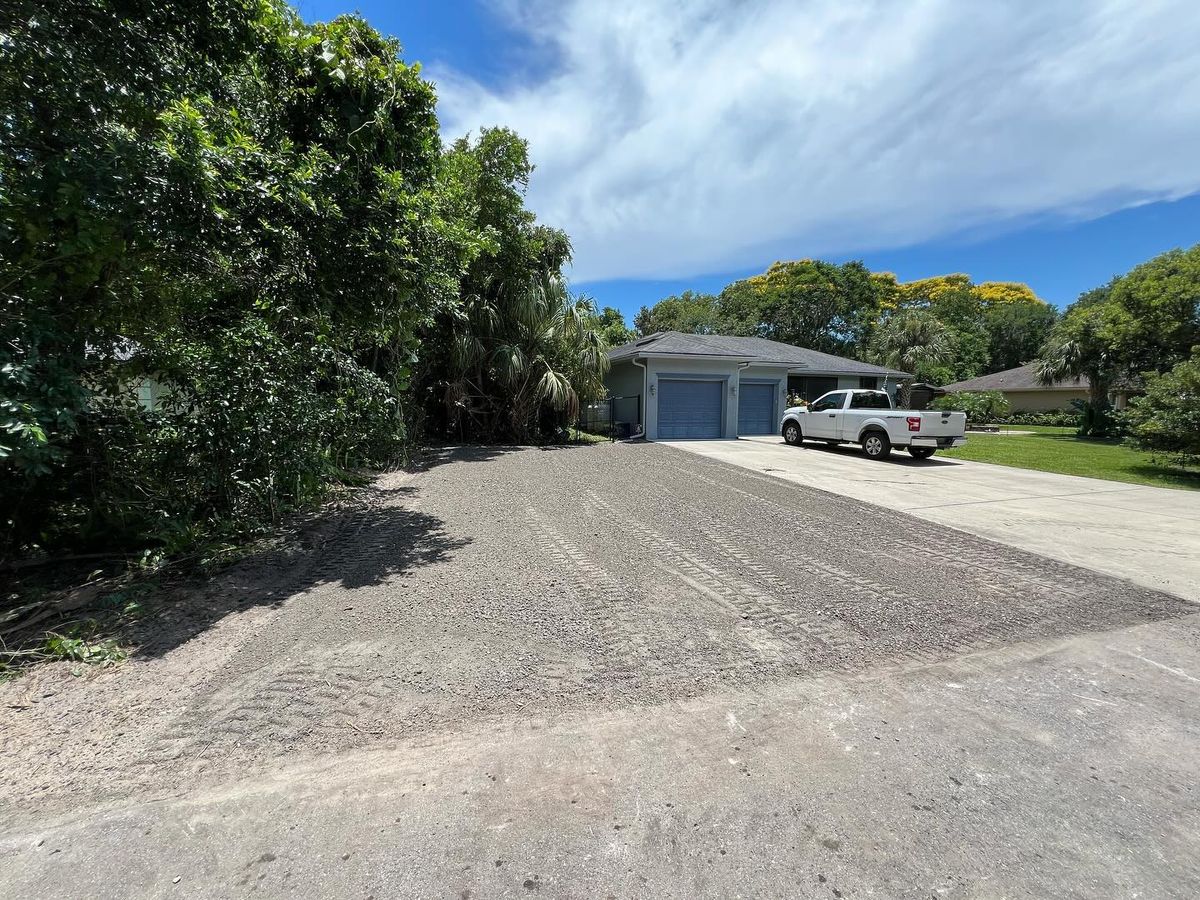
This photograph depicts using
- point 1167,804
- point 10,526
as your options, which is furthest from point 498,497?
point 1167,804

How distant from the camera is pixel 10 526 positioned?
14.4ft

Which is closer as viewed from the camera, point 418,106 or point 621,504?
point 418,106

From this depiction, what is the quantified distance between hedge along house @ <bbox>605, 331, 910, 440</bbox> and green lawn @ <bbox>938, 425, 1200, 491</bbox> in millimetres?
6603

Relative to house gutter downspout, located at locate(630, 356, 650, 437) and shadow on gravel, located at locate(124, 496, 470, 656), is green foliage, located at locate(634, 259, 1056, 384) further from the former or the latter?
shadow on gravel, located at locate(124, 496, 470, 656)

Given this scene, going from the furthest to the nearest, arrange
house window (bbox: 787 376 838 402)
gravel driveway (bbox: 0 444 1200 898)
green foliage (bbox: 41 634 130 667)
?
house window (bbox: 787 376 838 402) → green foliage (bbox: 41 634 130 667) → gravel driveway (bbox: 0 444 1200 898)

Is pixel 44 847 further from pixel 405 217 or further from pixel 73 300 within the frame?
pixel 405 217

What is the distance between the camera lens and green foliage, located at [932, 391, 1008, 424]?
2748cm

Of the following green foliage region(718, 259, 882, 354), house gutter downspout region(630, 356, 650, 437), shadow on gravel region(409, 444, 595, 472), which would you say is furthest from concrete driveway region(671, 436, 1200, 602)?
green foliage region(718, 259, 882, 354)

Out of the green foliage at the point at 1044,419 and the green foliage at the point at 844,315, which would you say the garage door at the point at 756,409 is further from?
the green foliage at the point at 1044,419

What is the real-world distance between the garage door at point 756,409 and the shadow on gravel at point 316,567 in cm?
1582

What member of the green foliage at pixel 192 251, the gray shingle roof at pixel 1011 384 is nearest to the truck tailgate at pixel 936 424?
the green foliage at pixel 192 251

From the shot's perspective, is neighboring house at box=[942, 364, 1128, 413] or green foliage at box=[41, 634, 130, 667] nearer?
green foliage at box=[41, 634, 130, 667]

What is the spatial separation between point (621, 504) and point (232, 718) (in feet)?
17.7

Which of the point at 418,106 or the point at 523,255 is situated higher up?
the point at 523,255
